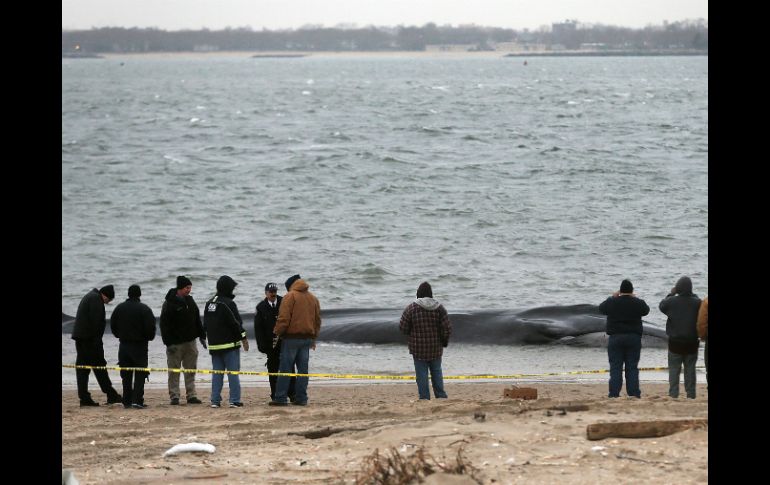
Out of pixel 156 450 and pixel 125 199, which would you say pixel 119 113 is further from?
pixel 156 450

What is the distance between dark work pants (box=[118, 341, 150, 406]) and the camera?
1284cm

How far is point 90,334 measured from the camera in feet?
43.1

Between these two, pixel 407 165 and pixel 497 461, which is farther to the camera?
pixel 407 165

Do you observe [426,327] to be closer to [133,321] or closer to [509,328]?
[133,321]

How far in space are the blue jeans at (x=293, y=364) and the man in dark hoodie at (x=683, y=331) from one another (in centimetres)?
394

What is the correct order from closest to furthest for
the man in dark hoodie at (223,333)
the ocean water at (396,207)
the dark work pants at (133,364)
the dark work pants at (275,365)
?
1. the man in dark hoodie at (223,333)
2. the dark work pants at (133,364)
3. the dark work pants at (275,365)
4. the ocean water at (396,207)

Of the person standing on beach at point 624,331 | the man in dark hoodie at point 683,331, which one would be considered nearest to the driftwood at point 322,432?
the person standing on beach at point 624,331

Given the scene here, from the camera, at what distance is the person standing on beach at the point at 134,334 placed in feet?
41.9

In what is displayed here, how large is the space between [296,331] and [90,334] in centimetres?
247

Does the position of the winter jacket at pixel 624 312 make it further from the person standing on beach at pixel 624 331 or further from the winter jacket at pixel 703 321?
the winter jacket at pixel 703 321

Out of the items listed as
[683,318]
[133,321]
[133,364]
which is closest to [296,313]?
[133,321]

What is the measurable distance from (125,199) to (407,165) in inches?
621
